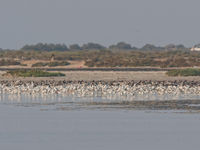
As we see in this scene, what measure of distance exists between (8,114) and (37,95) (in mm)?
7709

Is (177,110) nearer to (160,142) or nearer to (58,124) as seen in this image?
(58,124)

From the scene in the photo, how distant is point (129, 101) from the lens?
77.8 ft

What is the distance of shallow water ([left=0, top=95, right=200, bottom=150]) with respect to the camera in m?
13.6

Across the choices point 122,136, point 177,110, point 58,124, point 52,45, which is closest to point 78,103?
point 177,110

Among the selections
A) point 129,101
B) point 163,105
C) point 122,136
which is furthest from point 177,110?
point 122,136

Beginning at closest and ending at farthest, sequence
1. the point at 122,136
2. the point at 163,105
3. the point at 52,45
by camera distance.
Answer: the point at 122,136 → the point at 163,105 → the point at 52,45

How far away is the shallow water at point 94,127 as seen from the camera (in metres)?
13.6

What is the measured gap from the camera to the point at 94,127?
16.2m

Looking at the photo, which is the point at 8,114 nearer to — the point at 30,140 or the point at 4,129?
the point at 4,129

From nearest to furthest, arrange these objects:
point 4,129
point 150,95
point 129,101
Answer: point 4,129 < point 129,101 < point 150,95

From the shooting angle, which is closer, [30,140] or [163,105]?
[30,140]

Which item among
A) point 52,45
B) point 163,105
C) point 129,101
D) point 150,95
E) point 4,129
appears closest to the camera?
point 4,129

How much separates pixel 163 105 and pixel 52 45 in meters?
127

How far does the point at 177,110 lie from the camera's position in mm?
20281
